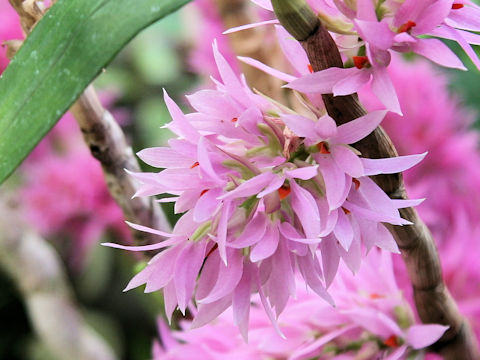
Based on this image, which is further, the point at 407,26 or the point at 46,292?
the point at 46,292

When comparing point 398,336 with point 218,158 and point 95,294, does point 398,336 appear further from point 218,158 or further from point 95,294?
point 95,294

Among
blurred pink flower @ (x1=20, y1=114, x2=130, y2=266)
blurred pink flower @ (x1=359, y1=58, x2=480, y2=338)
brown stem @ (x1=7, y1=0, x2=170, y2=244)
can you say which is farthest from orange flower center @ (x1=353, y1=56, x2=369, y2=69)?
blurred pink flower @ (x1=20, y1=114, x2=130, y2=266)

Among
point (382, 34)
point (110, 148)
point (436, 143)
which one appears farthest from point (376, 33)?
point (436, 143)

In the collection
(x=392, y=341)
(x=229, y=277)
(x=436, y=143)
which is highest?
(x=229, y=277)

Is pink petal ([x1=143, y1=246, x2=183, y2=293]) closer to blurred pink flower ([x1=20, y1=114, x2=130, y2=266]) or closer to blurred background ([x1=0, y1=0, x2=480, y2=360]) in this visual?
blurred background ([x1=0, y1=0, x2=480, y2=360])

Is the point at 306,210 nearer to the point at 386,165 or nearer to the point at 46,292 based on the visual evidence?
the point at 386,165
